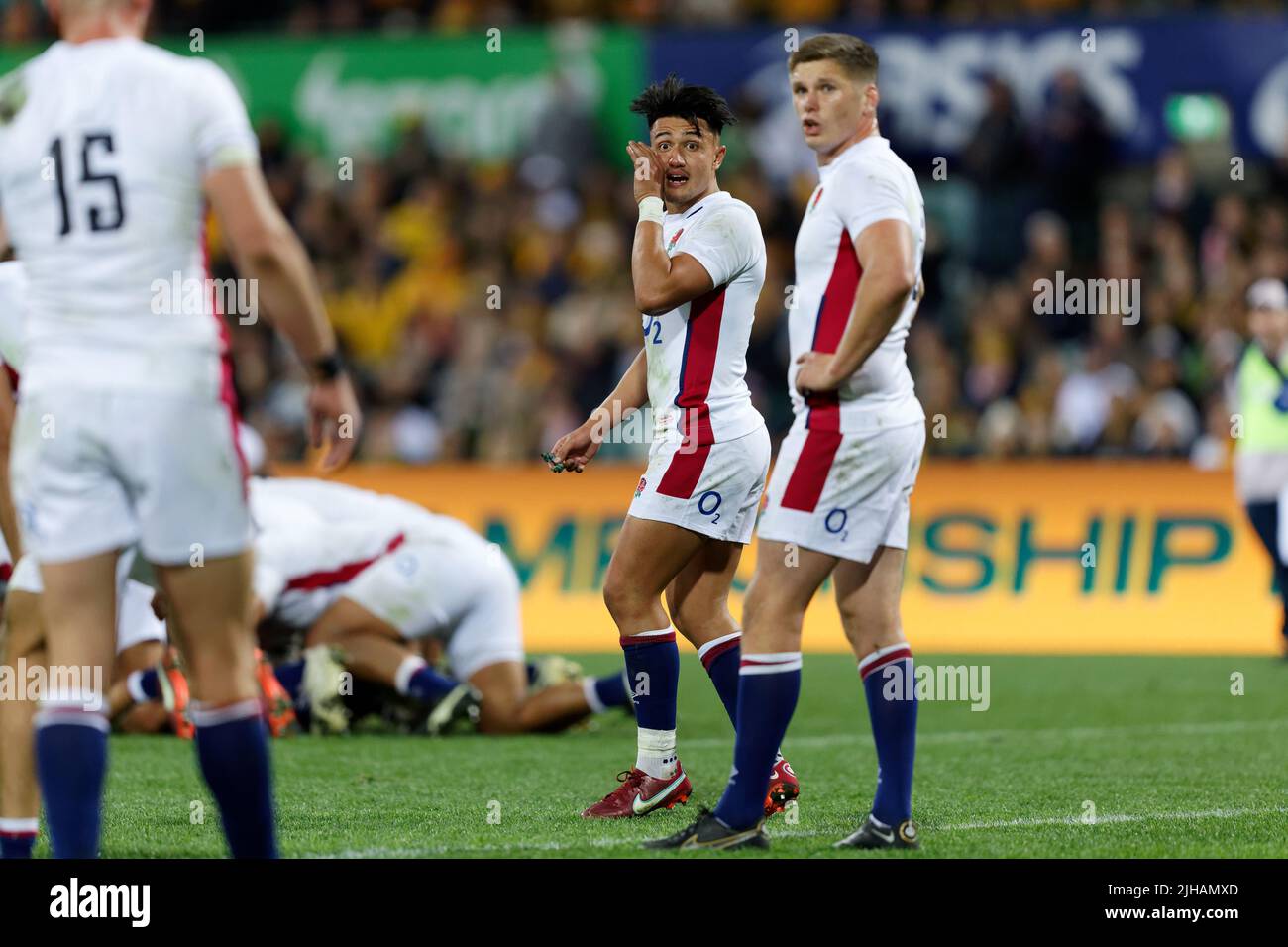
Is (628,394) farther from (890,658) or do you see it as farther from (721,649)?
(890,658)

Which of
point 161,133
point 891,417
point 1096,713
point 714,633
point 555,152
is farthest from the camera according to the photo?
point 555,152

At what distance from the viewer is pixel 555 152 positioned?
19516 millimetres

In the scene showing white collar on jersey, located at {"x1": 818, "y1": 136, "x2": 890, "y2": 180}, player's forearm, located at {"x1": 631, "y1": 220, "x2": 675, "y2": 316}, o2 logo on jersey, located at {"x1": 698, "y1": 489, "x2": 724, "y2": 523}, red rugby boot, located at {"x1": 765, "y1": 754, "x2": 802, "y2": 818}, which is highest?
white collar on jersey, located at {"x1": 818, "y1": 136, "x2": 890, "y2": 180}

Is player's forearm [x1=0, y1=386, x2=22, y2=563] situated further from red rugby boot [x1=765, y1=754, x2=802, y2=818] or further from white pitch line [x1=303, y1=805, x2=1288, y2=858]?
red rugby boot [x1=765, y1=754, x2=802, y2=818]

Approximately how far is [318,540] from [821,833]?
4293 millimetres

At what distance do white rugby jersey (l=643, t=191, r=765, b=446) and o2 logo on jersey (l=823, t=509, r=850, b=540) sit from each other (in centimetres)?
114

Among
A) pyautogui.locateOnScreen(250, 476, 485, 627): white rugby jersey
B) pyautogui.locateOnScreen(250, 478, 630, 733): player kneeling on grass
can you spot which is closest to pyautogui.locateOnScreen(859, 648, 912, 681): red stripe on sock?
pyautogui.locateOnScreen(250, 478, 630, 733): player kneeling on grass

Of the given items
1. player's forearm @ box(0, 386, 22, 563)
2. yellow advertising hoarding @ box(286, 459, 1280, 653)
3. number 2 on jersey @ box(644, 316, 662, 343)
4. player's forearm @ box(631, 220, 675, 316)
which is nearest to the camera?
player's forearm @ box(0, 386, 22, 563)

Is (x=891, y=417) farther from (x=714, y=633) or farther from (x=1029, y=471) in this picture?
(x=1029, y=471)

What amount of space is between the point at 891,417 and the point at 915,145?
42.9 feet

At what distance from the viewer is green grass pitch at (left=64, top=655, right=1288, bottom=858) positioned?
6184mm

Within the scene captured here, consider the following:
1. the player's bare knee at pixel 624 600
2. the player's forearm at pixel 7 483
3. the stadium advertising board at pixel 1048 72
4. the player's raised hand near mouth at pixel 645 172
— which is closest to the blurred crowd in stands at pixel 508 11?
the stadium advertising board at pixel 1048 72

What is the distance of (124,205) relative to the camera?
453 centimetres
